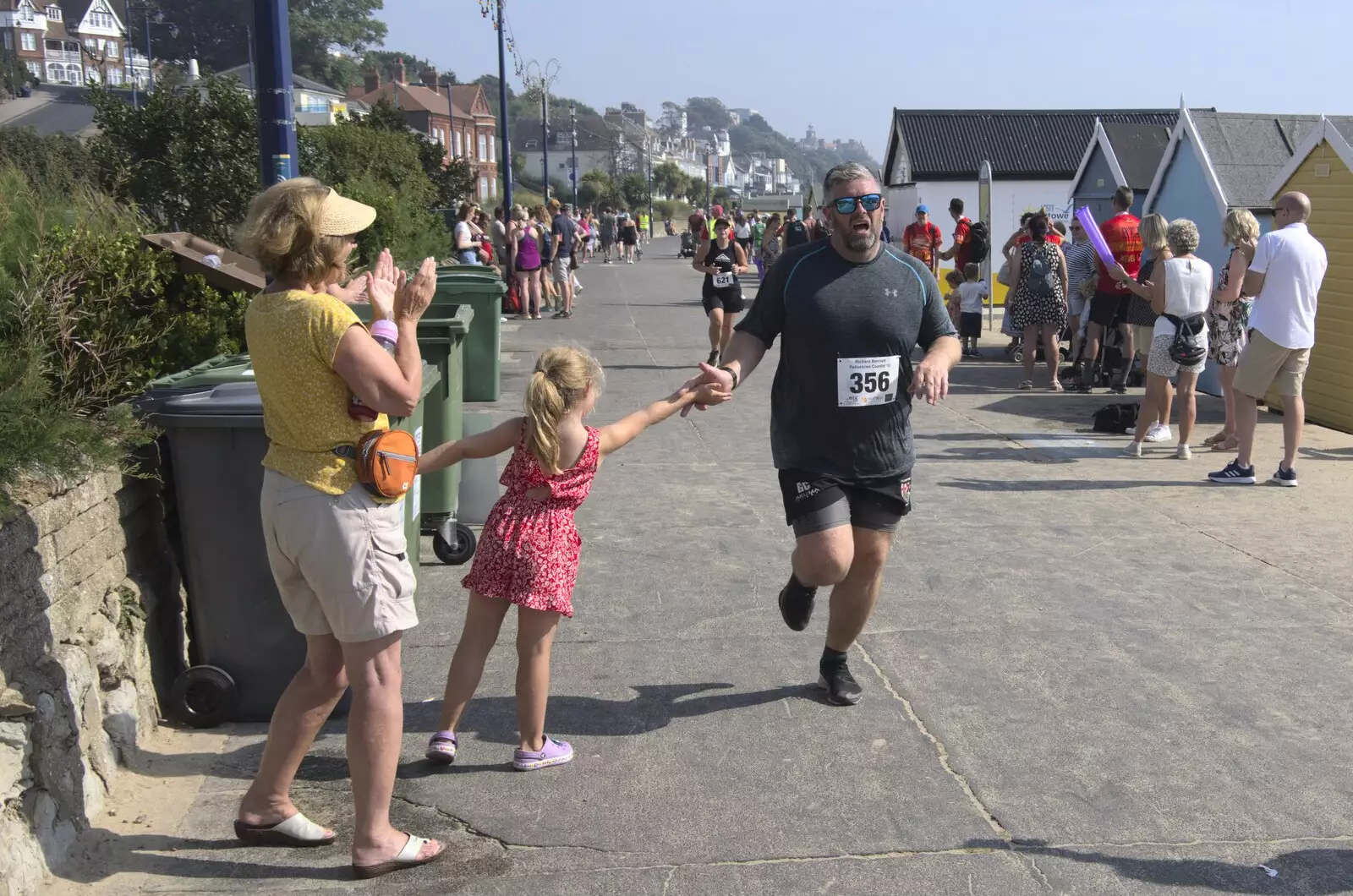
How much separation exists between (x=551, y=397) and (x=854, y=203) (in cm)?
135

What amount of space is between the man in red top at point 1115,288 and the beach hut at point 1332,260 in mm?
1615

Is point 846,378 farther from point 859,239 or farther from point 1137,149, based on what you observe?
point 1137,149

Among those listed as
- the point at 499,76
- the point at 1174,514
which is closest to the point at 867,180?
the point at 1174,514

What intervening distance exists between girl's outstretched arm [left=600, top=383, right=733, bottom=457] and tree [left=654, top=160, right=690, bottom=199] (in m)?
139

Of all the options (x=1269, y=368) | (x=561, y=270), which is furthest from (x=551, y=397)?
(x=561, y=270)

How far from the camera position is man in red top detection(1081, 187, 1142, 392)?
13.2m

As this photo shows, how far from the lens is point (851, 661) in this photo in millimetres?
5496

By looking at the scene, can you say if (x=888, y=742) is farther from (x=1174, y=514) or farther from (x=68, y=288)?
(x=1174, y=514)

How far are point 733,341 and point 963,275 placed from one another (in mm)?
12989

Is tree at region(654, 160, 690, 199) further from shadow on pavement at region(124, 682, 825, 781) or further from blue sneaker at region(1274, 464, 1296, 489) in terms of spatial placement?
shadow on pavement at region(124, 682, 825, 781)

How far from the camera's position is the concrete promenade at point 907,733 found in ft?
12.3

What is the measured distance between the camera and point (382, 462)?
137 inches

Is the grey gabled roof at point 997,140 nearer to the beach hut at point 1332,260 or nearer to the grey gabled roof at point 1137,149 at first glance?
the grey gabled roof at point 1137,149

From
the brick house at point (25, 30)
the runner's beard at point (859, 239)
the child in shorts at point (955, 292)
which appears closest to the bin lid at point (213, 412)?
the runner's beard at point (859, 239)
